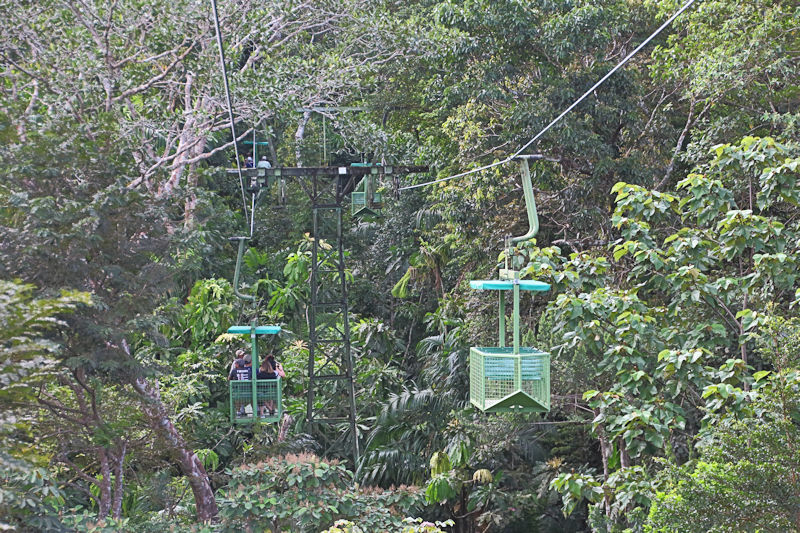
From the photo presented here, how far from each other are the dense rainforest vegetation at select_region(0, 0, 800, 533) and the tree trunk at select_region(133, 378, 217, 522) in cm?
5

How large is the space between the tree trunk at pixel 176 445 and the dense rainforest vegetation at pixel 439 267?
5 cm

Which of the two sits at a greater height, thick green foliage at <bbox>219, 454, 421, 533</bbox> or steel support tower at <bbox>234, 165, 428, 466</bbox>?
steel support tower at <bbox>234, 165, 428, 466</bbox>

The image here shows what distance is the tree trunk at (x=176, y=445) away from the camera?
8.24 meters

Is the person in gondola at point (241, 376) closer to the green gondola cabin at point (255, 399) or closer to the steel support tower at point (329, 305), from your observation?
the green gondola cabin at point (255, 399)

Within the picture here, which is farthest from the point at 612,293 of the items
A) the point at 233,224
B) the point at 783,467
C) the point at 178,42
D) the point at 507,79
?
the point at 233,224

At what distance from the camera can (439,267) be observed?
14.1 meters

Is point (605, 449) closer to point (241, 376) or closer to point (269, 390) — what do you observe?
point (269, 390)

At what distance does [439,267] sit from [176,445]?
21.3 ft

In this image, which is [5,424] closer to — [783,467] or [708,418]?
[783,467]

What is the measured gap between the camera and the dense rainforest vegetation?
5590 millimetres

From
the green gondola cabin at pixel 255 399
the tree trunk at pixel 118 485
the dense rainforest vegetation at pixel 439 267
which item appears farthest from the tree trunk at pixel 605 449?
the tree trunk at pixel 118 485

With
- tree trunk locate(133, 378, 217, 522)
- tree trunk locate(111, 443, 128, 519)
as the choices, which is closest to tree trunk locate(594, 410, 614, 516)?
tree trunk locate(133, 378, 217, 522)

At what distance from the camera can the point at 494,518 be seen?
11.5m

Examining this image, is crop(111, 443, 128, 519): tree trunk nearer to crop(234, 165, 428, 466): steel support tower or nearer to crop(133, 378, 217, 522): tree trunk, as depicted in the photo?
crop(133, 378, 217, 522): tree trunk
